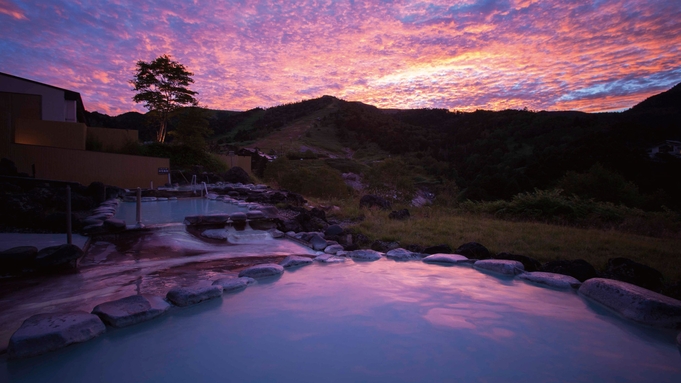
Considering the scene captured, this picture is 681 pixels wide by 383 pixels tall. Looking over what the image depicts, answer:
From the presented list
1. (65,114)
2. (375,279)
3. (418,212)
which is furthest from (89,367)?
(65,114)

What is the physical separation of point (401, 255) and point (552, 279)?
1.97 m

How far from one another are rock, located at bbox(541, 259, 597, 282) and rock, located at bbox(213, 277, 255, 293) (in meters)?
3.81

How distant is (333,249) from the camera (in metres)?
5.75

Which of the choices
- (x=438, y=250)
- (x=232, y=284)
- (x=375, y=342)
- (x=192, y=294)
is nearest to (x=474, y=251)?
(x=438, y=250)

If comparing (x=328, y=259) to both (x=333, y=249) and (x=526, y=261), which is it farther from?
(x=526, y=261)

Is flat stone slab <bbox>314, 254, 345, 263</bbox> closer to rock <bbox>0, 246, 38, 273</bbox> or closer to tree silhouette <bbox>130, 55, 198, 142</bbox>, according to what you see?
rock <bbox>0, 246, 38, 273</bbox>

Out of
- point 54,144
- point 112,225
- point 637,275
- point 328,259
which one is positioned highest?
point 54,144

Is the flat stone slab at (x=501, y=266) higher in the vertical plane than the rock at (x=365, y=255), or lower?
higher

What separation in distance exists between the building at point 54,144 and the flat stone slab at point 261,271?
1014 centimetres

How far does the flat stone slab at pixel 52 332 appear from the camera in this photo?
233 cm

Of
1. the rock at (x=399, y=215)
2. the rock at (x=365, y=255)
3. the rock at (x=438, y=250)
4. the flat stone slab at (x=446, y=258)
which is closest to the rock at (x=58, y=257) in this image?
the rock at (x=365, y=255)

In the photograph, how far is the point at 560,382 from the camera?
2.38 m

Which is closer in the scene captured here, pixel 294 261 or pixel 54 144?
pixel 294 261

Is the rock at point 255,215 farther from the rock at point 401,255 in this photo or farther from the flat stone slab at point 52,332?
the flat stone slab at point 52,332
